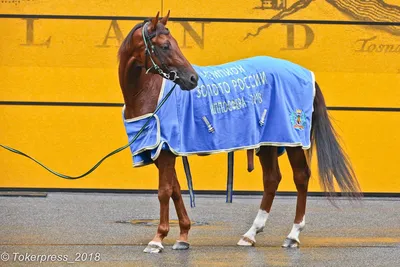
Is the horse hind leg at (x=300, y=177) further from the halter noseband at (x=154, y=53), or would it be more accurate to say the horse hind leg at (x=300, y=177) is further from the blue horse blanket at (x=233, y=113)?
the halter noseband at (x=154, y=53)

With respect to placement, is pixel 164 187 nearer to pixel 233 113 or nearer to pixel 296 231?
pixel 233 113

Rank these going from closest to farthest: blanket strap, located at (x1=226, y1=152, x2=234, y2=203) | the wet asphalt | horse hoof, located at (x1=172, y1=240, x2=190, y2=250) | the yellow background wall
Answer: the wet asphalt → horse hoof, located at (x1=172, y1=240, x2=190, y2=250) → blanket strap, located at (x1=226, y1=152, x2=234, y2=203) → the yellow background wall

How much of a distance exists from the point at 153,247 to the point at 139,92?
135 centimetres

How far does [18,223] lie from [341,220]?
11.6 ft

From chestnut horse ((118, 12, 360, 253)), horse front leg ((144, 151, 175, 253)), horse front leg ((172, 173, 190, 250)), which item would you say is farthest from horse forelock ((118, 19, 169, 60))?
horse front leg ((172, 173, 190, 250))

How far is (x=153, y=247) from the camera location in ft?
31.1

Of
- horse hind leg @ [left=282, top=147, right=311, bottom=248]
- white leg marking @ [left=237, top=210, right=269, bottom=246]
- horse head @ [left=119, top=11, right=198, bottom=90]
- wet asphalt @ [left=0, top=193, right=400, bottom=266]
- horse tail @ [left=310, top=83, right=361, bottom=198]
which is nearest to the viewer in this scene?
wet asphalt @ [left=0, top=193, right=400, bottom=266]

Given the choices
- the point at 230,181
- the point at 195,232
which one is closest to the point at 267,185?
the point at 195,232

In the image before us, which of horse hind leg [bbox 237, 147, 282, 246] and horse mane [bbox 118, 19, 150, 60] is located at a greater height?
horse mane [bbox 118, 19, 150, 60]

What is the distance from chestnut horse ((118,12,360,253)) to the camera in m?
9.41

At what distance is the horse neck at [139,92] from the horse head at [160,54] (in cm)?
14

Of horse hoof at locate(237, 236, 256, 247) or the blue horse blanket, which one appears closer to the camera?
the blue horse blanket

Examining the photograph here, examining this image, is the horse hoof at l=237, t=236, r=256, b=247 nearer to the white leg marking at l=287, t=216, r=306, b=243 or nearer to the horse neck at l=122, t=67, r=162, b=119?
the white leg marking at l=287, t=216, r=306, b=243

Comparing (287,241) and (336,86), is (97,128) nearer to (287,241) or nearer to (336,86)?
(336,86)
